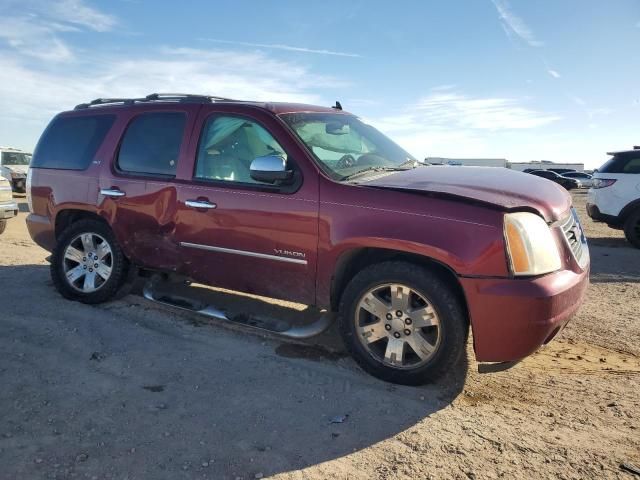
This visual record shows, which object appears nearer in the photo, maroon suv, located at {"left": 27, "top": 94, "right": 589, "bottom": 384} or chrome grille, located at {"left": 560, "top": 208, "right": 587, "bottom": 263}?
maroon suv, located at {"left": 27, "top": 94, "right": 589, "bottom": 384}

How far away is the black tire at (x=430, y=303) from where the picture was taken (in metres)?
3.39

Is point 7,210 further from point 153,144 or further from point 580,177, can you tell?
point 580,177

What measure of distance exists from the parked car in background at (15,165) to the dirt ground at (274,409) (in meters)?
17.1

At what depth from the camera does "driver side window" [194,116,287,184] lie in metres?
4.29

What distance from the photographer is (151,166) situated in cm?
482

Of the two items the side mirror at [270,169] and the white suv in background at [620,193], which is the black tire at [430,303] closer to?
the side mirror at [270,169]

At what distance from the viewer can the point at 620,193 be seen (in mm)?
10008

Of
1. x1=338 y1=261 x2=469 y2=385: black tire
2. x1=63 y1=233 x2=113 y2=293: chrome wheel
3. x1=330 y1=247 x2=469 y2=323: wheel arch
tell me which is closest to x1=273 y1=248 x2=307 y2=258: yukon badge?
x1=330 y1=247 x2=469 y2=323: wheel arch

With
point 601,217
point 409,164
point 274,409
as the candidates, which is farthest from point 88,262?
point 601,217

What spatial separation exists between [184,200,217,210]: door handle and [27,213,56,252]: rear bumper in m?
2.01

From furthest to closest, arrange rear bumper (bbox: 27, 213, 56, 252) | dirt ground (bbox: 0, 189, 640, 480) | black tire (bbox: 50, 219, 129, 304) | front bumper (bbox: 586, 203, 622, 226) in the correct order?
1. front bumper (bbox: 586, 203, 622, 226)
2. rear bumper (bbox: 27, 213, 56, 252)
3. black tire (bbox: 50, 219, 129, 304)
4. dirt ground (bbox: 0, 189, 640, 480)

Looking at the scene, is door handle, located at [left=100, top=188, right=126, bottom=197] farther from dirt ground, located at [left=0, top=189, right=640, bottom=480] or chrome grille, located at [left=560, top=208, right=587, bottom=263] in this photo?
chrome grille, located at [left=560, top=208, right=587, bottom=263]

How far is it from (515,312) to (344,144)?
80.5 inches

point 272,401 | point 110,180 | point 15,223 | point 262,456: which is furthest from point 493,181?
point 15,223
